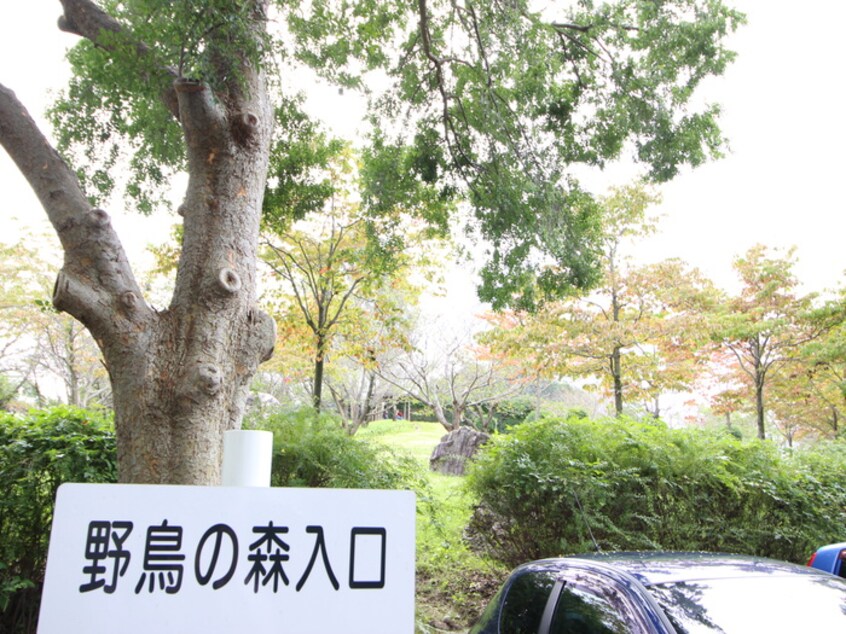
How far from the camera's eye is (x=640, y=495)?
5.72 meters

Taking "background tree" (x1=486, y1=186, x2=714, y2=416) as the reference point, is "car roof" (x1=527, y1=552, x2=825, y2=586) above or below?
below

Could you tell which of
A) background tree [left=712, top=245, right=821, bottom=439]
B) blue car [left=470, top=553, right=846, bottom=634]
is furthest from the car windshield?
background tree [left=712, top=245, right=821, bottom=439]

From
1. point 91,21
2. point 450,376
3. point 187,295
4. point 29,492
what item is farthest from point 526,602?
point 450,376

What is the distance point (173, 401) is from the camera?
4.16 m

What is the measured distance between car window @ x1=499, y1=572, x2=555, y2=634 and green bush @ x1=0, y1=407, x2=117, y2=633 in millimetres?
3321

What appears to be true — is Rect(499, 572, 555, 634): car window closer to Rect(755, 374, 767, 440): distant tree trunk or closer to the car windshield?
the car windshield

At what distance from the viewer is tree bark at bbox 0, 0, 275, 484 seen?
4129mm

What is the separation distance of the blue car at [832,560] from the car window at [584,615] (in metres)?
2.34

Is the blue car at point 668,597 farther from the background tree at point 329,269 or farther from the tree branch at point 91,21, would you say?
the background tree at point 329,269

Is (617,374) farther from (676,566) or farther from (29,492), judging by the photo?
(29,492)

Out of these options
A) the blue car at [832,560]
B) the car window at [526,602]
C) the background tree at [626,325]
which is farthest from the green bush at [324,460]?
the background tree at [626,325]

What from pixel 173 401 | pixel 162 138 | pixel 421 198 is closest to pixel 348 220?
pixel 421 198

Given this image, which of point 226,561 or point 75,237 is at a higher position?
point 75,237

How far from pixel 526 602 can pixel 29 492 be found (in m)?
3.76
